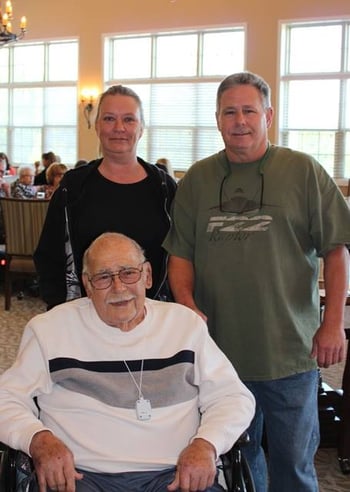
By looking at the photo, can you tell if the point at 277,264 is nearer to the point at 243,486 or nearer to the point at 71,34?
the point at 243,486

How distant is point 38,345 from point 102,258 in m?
0.30

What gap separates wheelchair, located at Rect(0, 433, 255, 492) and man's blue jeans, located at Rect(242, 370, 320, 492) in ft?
0.73

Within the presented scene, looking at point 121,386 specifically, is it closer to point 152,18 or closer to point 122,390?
point 122,390

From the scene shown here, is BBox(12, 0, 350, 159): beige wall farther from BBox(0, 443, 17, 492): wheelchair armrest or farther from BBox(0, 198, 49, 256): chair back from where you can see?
BBox(0, 443, 17, 492): wheelchair armrest

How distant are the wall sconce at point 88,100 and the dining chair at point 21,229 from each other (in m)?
6.03

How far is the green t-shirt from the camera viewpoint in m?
1.79

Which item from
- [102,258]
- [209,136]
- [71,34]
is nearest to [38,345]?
[102,258]

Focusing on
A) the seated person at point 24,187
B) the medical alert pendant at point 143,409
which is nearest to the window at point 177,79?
the seated person at point 24,187

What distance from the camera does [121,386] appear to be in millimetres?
1669

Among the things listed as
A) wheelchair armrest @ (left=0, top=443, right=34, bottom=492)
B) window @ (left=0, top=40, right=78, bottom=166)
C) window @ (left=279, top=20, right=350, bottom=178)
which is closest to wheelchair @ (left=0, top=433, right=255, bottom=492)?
wheelchair armrest @ (left=0, top=443, right=34, bottom=492)

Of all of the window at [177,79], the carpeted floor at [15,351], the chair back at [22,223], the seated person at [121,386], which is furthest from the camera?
the window at [177,79]

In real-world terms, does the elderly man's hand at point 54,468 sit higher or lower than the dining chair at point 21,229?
lower

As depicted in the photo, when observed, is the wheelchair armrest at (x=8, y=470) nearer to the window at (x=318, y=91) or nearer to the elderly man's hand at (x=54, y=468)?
the elderly man's hand at (x=54, y=468)

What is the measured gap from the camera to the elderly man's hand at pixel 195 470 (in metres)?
1.50
